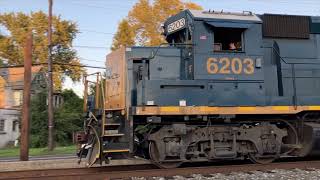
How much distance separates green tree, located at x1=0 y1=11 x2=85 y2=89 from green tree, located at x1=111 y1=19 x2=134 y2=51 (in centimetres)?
1107

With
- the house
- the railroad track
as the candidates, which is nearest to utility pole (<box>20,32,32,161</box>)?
the railroad track

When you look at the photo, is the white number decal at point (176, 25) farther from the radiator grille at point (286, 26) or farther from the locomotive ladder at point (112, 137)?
the locomotive ladder at point (112, 137)

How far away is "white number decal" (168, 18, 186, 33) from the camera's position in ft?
31.8

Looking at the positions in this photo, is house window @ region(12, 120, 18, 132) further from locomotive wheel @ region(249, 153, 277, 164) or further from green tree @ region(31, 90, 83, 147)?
locomotive wheel @ region(249, 153, 277, 164)

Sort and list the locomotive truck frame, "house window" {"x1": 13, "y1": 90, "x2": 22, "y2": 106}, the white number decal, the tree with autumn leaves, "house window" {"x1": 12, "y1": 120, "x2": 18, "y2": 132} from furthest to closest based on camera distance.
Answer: "house window" {"x1": 13, "y1": 90, "x2": 22, "y2": 106}, "house window" {"x1": 12, "y1": 120, "x2": 18, "y2": 132}, the tree with autumn leaves, the white number decal, the locomotive truck frame

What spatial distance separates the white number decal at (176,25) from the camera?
9703mm

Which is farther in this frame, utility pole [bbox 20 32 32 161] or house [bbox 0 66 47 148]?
house [bbox 0 66 47 148]

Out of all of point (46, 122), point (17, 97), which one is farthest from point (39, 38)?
point (46, 122)

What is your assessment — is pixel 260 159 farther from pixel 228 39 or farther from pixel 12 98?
pixel 12 98

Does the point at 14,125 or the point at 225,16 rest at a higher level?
the point at 225,16

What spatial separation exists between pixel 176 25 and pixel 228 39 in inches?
55.1

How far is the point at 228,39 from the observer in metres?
9.62

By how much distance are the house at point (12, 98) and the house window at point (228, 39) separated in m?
34.7

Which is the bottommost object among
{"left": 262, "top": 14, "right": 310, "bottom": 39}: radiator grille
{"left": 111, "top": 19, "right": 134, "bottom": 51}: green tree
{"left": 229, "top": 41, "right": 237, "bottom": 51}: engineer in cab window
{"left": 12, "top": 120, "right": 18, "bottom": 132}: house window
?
{"left": 12, "top": 120, "right": 18, "bottom": 132}: house window
